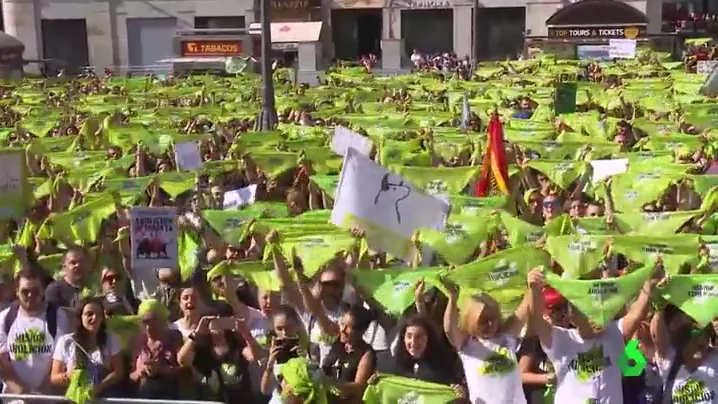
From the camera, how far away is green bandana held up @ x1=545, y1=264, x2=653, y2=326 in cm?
670

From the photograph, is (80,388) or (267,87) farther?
(267,87)

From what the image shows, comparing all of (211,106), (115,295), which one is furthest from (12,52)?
(115,295)

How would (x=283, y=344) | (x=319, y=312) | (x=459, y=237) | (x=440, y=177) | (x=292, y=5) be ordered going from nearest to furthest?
(x=283, y=344) → (x=319, y=312) → (x=459, y=237) → (x=440, y=177) → (x=292, y=5)

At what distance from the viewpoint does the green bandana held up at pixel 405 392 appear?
6332mm

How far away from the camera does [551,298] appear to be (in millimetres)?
7031

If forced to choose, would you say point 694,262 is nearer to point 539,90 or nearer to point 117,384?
point 117,384

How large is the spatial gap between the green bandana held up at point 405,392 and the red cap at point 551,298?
95cm

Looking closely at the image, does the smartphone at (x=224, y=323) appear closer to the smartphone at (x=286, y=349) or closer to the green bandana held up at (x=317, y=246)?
the smartphone at (x=286, y=349)

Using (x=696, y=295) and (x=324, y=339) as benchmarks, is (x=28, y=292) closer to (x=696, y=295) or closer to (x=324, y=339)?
(x=324, y=339)

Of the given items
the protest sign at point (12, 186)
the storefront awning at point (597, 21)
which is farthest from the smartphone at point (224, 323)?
the storefront awning at point (597, 21)

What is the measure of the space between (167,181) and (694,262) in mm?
5976

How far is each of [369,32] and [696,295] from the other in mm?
52429

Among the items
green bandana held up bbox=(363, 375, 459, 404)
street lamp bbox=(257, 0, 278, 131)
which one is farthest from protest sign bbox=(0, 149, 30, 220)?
street lamp bbox=(257, 0, 278, 131)

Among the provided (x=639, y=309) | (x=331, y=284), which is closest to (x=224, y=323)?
(x=331, y=284)
